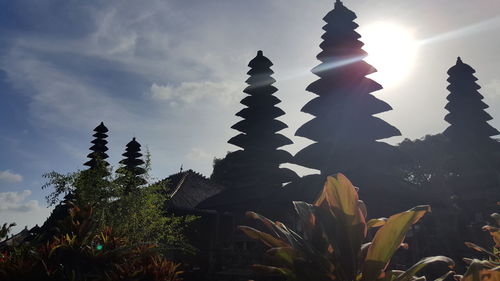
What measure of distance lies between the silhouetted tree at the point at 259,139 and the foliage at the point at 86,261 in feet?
51.6

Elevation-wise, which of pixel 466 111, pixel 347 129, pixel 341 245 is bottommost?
pixel 341 245

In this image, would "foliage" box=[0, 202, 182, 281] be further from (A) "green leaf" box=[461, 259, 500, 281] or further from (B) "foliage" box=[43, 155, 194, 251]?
(B) "foliage" box=[43, 155, 194, 251]

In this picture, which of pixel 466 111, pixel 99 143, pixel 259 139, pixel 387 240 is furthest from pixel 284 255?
pixel 99 143

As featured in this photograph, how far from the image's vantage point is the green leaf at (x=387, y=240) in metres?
1.80

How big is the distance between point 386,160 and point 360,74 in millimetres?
4347

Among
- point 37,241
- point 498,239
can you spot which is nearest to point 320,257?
point 498,239

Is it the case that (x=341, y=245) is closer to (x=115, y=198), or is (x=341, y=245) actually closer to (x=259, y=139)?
(x=115, y=198)

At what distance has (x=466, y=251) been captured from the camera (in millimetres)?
13812

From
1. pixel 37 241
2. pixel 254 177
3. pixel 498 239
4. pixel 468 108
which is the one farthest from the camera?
pixel 468 108

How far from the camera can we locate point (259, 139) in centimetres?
2042

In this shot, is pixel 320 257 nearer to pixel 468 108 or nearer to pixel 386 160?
pixel 386 160

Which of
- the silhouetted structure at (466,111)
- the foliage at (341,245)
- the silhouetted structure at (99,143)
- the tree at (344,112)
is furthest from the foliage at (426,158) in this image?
the foliage at (341,245)

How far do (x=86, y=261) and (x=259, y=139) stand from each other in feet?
57.1

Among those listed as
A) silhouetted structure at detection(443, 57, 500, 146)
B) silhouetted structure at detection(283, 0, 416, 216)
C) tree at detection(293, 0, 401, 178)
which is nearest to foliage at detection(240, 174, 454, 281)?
silhouetted structure at detection(283, 0, 416, 216)
